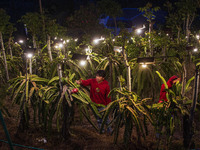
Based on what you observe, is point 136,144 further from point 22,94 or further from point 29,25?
point 29,25

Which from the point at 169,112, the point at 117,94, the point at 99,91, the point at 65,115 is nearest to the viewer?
the point at 169,112

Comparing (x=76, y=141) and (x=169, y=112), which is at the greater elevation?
(x=169, y=112)

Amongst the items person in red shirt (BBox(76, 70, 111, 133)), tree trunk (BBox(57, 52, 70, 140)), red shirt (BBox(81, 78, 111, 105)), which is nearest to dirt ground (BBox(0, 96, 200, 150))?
tree trunk (BBox(57, 52, 70, 140))

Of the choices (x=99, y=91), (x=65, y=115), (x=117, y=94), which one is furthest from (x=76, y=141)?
(x=117, y=94)

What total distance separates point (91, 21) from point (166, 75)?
9187mm

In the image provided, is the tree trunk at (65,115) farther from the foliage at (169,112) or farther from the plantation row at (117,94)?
the foliage at (169,112)

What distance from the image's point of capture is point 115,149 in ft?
9.73

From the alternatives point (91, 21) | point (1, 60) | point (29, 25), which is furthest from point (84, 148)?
point (91, 21)

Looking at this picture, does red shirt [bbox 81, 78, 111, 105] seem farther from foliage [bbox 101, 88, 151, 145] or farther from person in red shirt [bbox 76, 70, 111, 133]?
foliage [bbox 101, 88, 151, 145]

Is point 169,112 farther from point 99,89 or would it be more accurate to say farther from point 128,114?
point 99,89

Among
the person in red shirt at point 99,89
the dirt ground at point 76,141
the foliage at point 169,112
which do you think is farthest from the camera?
the person in red shirt at point 99,89

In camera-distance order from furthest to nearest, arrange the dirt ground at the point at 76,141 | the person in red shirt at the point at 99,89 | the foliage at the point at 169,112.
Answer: the person in red shirt at the point at 99,89 → the dirt ground at the point at 76,141 → the foliage at the point at 169,112

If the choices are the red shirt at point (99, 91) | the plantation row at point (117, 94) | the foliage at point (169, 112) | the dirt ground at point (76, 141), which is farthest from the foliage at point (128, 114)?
the red shirt at point (99, 91)

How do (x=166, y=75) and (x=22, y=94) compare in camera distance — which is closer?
(x=22, y=94)
